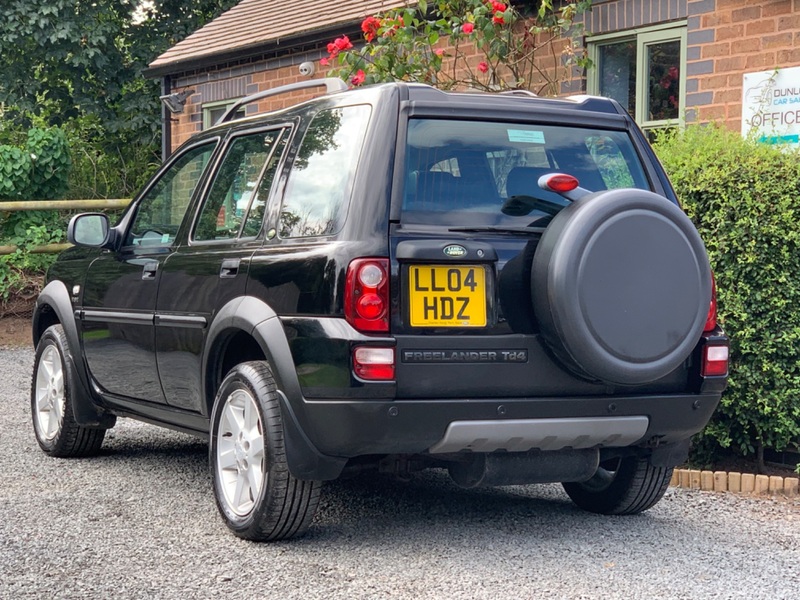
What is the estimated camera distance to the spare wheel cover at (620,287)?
4387 mm

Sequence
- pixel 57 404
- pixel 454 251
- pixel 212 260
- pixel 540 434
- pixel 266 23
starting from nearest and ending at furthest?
pixel 454 251, pixel 540 434, pixel 212 260, pixel 57 404, pixel 266 23

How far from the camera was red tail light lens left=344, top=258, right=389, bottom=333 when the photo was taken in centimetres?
434

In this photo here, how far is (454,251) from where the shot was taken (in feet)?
14.5

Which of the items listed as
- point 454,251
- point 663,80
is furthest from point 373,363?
point 663,80

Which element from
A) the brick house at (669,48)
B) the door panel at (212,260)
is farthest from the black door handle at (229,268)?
the brick house at (669,48)

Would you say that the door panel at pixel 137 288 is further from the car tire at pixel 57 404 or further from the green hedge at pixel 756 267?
the green hedge at pixel 756 267

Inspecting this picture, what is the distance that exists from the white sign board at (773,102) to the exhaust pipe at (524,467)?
162 inches

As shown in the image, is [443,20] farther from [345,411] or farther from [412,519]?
[345,411]

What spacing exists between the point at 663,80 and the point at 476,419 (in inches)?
233

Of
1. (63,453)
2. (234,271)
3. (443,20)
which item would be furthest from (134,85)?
(234,271)

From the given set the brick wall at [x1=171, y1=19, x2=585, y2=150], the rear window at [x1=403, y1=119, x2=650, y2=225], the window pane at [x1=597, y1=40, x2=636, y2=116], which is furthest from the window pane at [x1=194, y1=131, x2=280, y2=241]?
the brick wall at [x1=171, y1=19, x2=585, y2=150]

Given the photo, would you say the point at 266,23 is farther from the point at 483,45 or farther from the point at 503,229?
the point at 503,229

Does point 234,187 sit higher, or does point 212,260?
point 234,187

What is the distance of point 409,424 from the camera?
14.3 ft
